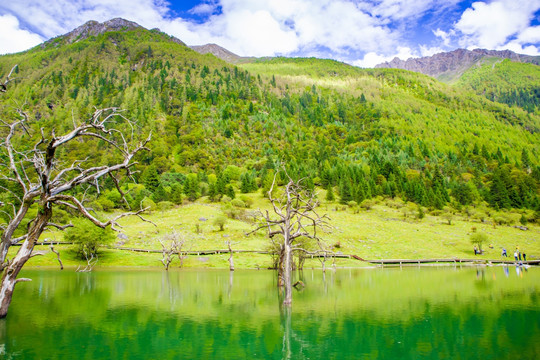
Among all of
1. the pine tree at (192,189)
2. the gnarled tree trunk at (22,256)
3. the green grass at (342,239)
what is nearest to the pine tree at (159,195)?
the pine tree at (192,189)

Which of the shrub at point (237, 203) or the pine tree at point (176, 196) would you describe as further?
the pine tree at point (176, 196)

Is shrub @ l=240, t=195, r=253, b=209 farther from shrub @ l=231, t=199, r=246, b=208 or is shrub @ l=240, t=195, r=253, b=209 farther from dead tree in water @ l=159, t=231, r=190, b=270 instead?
dead tree in water @ l=159, t=231, r=190, b=270

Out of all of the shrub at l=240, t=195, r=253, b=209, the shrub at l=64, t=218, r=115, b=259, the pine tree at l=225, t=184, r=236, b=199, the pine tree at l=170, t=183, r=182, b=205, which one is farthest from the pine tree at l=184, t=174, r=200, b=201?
the shrub at l=64, t=218, r=115, b=259

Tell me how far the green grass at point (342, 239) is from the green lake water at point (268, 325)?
2731 centimetres

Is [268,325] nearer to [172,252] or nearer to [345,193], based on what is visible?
[172,252]

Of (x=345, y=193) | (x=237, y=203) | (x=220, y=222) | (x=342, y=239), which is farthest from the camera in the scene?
(x=345, y=193)

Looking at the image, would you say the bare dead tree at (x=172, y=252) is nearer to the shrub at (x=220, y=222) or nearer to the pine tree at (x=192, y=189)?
the shrub at (x=220, y=222)

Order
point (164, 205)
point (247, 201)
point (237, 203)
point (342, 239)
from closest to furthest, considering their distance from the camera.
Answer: point (342, 239)
point (164, 205)
point (237, 203)
point (247, 201)

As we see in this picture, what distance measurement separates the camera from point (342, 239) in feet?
208

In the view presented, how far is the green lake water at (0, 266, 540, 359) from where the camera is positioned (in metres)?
10.7

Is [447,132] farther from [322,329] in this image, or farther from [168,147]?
[322,329]

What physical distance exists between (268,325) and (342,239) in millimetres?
51101

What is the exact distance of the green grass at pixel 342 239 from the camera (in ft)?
169

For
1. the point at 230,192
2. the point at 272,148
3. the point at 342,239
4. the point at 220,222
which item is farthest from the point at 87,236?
the point at 272,148
